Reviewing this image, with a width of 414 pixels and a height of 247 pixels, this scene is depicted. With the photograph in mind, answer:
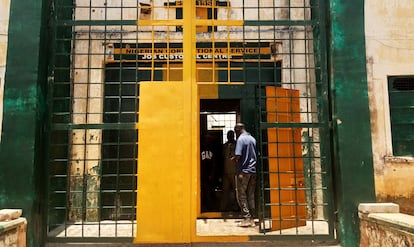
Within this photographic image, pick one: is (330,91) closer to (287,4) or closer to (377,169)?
(377,169)

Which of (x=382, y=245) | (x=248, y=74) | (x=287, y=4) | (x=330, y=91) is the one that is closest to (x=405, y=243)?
(x=382, y=245)

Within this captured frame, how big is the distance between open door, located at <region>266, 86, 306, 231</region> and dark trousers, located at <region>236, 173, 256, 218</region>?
31cm

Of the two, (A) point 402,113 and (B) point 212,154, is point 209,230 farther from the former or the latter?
(A) point 402,113

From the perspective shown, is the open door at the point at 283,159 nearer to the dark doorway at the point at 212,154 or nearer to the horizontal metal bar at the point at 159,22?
the dark doorway at the point at 212,154

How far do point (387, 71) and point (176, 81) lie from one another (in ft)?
10.2

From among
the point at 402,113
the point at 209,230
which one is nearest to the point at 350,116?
the point at 402,113

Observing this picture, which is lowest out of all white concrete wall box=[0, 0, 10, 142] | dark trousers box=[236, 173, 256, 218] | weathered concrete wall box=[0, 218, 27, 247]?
weathered concrete wall box=[0, 218, 27, 247]

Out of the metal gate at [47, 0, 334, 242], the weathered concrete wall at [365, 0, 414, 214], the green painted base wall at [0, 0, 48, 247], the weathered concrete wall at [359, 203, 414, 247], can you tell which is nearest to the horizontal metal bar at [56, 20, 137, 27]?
the metal gate at [47, 0, 334, 242]

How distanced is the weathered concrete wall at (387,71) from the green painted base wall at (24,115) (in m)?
4.70

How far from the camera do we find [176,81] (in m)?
5.97

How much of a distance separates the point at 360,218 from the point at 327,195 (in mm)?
545

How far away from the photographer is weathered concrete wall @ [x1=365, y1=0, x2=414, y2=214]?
541 cm

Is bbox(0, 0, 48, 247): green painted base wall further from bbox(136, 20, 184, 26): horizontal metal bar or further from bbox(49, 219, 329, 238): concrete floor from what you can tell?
bbox(136, 20, 184, 26): horizontal metal bar

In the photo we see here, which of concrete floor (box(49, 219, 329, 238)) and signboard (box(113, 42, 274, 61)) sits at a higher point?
signboard (box(113, 42, 274, 61))
